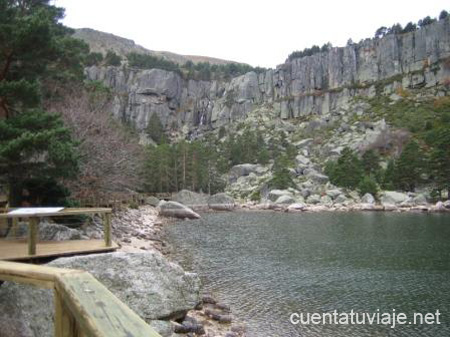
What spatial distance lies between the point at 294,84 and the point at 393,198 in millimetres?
77260

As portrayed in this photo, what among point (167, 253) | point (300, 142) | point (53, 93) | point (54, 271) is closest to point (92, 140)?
point (53, 93)

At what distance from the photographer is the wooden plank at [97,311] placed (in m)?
1.58

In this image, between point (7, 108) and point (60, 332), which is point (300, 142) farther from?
point (60, 332)

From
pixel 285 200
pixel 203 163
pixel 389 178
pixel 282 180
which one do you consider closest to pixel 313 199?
pixel 285 200

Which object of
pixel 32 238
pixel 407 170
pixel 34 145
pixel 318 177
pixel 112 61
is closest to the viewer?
pixel 32 238

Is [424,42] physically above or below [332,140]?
above

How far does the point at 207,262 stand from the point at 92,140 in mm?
9744

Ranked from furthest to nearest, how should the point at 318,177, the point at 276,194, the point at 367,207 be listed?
the point at 318,177 < the point at 276,194 < the point at 367,207

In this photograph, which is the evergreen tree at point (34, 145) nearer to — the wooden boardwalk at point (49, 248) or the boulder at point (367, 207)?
the wooden boardwalk at point (49, 248)

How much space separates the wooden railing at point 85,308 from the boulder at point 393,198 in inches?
2025

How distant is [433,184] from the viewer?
5397 centimetres

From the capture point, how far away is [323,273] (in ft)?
52.9

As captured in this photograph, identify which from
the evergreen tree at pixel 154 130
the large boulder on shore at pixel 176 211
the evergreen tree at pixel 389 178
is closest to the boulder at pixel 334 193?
the evergreen tree at pixel 389 178

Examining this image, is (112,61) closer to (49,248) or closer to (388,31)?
(388,31)
